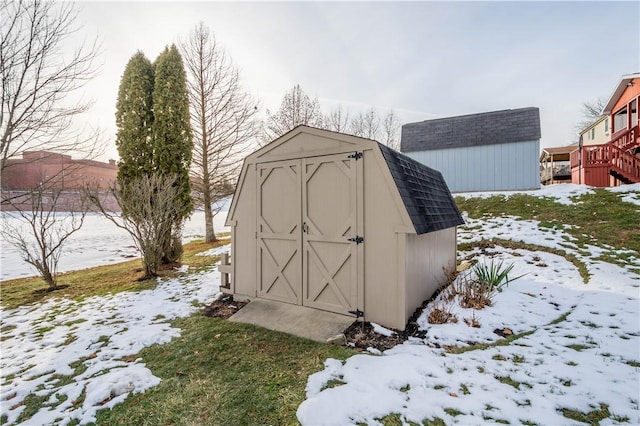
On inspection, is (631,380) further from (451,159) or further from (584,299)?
(451,159)

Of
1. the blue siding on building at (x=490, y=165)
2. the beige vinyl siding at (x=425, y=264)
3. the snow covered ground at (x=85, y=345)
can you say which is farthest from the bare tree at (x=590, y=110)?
the snow covered ground at (x=85, y=345)

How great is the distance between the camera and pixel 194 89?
13602 millimetres

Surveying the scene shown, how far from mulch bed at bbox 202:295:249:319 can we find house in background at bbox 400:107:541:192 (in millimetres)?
13608

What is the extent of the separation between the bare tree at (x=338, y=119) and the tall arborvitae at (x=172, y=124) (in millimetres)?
13798

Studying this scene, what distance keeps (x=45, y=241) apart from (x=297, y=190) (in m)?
7.20

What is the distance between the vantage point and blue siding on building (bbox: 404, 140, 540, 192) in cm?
1341

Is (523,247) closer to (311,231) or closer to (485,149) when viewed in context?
(311,231)

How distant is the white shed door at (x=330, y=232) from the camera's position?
4273mm

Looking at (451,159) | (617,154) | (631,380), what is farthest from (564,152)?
(631,380)

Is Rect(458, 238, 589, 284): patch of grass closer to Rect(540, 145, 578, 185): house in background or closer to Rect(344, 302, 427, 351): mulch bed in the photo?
Rect(344, 302, 427, 351): mulch bed

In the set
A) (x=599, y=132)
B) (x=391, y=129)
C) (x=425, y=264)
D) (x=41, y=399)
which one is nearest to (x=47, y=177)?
(x=41, y=399)

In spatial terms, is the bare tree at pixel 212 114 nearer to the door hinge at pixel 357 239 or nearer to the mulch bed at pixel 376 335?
the door hinge at pixel 357 239

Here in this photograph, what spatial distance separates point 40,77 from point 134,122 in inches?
90.5

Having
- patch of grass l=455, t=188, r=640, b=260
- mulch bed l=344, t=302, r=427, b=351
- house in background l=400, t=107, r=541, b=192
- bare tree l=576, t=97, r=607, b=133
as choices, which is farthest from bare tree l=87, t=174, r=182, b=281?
bare tree l=576, t=97, r=607, b=133
